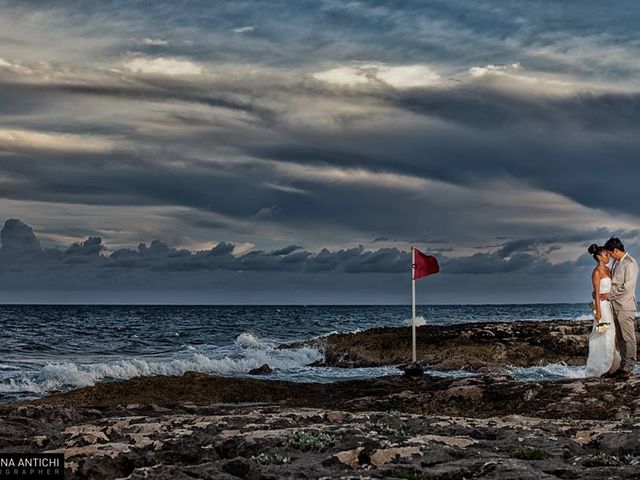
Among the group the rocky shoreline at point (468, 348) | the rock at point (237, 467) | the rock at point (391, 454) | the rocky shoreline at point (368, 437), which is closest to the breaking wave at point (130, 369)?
the rocky shoreline at point (468, 348)

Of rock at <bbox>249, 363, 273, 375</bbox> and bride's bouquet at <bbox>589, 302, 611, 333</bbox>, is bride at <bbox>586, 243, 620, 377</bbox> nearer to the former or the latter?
bride's bouquet at <bbox>589, 302, 611, 333</bbox>

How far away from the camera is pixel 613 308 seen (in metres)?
21.5

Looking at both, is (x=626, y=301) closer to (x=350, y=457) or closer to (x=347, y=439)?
(x=347, y=439)

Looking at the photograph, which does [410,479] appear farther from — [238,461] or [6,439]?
[6,439]

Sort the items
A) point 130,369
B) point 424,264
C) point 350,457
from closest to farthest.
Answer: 1. point 350,457
2. point 424,264
3. point 130,369

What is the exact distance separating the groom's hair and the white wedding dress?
791mm

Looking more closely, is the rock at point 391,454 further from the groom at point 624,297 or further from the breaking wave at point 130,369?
the breaking wave at point 130,369

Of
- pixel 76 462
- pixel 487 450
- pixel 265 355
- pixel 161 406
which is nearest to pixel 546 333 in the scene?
pixel 265 355

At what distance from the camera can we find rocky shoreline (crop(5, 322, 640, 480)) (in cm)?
1045

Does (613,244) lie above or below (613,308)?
above

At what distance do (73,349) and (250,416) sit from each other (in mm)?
43753

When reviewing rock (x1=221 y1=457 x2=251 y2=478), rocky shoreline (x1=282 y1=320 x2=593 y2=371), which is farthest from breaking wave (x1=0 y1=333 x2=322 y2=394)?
rock (x1=221 y1=457 x2=251 y2=478)

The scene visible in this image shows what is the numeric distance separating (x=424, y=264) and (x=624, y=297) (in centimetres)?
936

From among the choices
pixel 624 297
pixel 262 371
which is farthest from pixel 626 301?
pixel 262 371
